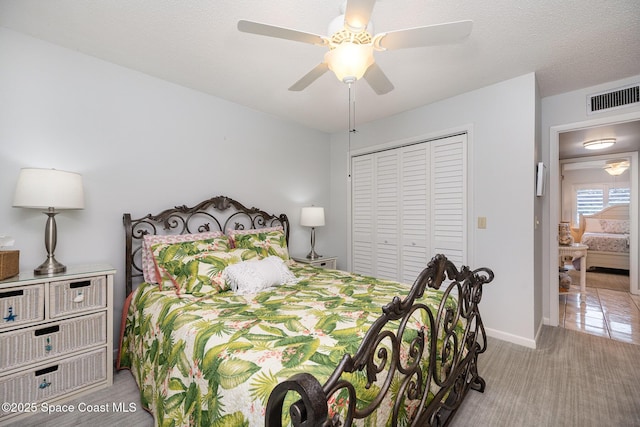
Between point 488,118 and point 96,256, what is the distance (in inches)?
155

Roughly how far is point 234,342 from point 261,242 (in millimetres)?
1591

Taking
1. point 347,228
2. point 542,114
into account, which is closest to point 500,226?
point 542,114

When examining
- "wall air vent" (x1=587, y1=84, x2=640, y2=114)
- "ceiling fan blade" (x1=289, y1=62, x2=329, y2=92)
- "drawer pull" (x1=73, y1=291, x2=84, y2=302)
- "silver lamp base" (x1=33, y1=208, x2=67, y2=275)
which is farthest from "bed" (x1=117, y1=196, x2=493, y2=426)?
"wall air vent" (x1=587, y1=84, x2=640, y2=114)

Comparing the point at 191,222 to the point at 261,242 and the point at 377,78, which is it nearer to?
the point at 261,242

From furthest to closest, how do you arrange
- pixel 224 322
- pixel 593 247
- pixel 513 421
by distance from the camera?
pixel 593 247, pixel 513 421, pixel 224 322

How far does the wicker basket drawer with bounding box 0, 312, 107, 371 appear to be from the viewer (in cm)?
174

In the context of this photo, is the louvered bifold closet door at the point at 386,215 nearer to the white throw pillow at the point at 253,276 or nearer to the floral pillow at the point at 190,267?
the white throw pillow at the point at 253,276

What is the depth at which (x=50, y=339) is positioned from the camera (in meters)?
1.88

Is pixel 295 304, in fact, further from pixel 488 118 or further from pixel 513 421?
pixel 488 118

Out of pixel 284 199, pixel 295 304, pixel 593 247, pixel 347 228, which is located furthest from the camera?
pixel 593 247

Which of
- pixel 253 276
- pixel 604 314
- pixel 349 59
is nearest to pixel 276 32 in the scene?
pixel 349 59

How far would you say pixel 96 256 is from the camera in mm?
2408

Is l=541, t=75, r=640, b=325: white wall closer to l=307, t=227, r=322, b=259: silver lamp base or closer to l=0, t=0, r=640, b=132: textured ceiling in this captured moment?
l=0, t=0, r=640, b=132: textured ceiling

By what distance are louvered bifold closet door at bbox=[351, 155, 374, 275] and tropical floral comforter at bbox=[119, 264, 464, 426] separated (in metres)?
1.77
